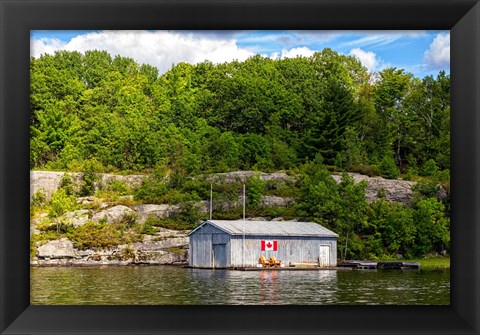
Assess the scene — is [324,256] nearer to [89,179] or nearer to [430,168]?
[430,168]

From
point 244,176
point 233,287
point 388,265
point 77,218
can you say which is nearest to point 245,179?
point 244,176

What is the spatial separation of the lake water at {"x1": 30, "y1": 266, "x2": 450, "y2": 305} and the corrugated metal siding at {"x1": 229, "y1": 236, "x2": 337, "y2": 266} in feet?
1.88

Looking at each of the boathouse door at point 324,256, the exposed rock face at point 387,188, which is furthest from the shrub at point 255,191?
the boathouse door at point 324,256

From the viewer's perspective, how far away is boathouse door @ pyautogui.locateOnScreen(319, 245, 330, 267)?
16.0 m

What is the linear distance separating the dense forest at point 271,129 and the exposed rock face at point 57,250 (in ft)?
6.60

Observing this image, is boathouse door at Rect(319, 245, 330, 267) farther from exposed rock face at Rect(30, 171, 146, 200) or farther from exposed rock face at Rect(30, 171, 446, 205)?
exposed rock face at Rect(30, 171, 146, 200)

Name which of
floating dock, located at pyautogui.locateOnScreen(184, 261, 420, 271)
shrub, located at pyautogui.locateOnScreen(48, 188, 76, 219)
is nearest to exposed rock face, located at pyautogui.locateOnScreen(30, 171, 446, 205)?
shrub, located at pyautogui.locateOnScreen(48, 188, 76, 219)

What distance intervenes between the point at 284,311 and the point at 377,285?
10031mm
